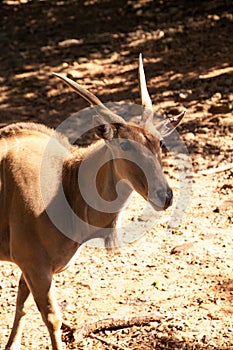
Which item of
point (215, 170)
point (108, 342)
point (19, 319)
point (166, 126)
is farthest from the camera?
point (215, 170)

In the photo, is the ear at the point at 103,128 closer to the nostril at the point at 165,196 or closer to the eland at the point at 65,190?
the eland at the point at 65,190

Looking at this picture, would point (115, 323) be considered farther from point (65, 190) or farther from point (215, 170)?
point (215, 170)

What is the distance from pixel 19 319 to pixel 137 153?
1495 mm

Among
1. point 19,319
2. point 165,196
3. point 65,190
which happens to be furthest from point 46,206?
point 19,319

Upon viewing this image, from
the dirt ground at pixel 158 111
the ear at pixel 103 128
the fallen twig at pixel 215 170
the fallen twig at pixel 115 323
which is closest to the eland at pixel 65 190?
the ear at pixel 103 128

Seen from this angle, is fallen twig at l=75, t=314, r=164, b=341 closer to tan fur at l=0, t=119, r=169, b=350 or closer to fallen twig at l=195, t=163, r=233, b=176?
tan fur at l=0, t=119, r=169, b=350

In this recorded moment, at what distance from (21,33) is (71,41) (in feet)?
3.50

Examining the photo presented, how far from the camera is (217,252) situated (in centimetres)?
546

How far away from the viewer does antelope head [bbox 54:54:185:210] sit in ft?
12.0

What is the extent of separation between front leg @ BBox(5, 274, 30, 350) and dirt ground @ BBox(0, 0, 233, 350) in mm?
113

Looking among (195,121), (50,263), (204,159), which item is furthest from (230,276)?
(195,121)

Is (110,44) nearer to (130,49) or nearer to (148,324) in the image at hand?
(130,49)

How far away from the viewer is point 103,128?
12.3 ft

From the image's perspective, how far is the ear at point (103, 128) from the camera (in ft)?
12.3
